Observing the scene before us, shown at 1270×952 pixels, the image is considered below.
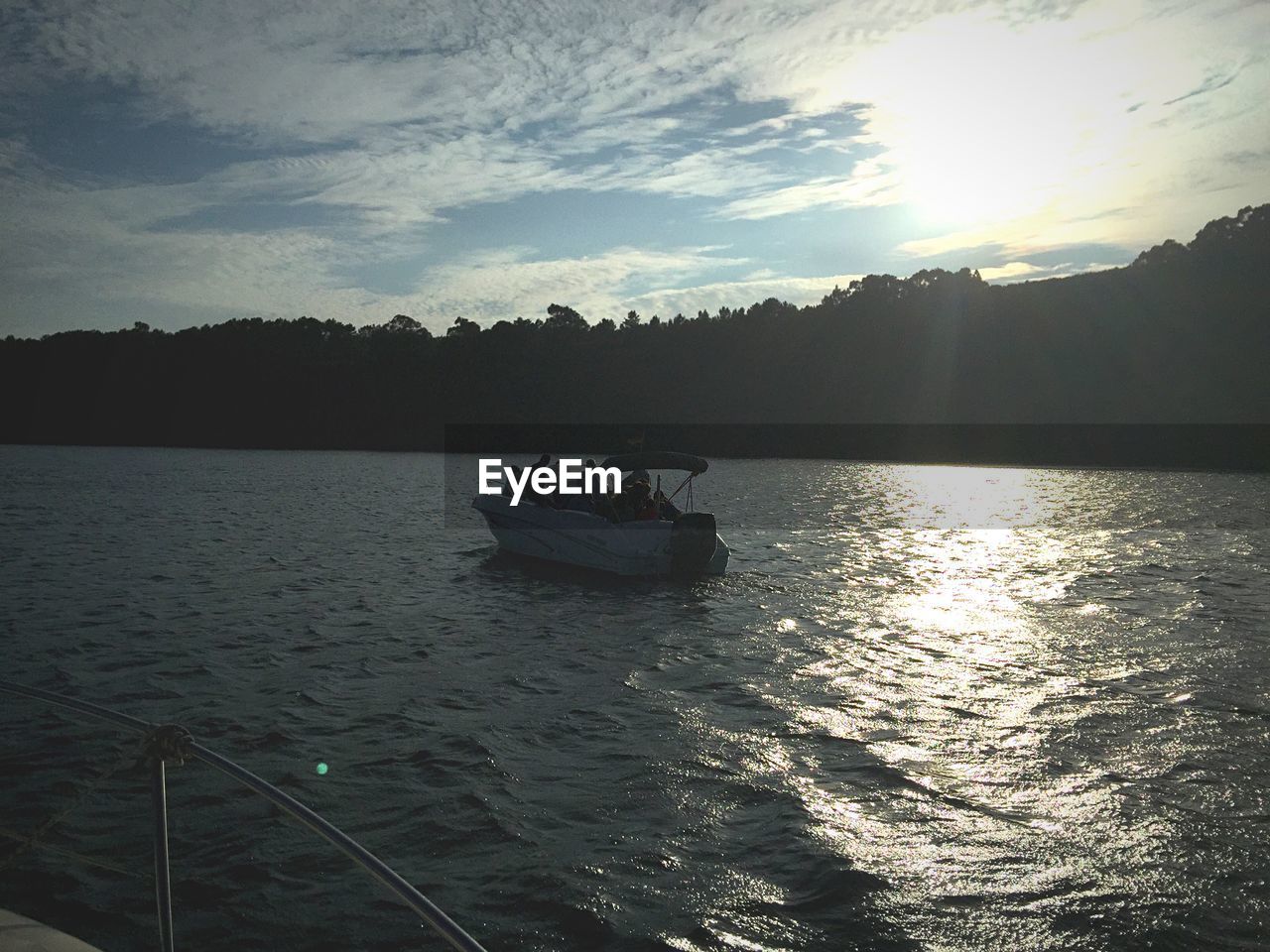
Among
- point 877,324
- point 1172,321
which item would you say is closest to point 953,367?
point 877,324

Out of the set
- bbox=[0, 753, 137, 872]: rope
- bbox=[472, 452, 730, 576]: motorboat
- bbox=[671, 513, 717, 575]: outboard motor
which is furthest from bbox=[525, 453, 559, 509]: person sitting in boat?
bbox=[0, 753, 137, 872]: rope

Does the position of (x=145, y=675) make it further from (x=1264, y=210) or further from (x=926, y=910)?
(x=1264, y=210)

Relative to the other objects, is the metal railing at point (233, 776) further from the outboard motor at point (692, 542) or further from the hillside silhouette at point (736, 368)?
the hillside silhouette at point (736, 368)

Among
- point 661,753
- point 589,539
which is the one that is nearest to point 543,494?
point 589,539

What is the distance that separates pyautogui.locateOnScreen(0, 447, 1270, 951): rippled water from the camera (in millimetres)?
6633

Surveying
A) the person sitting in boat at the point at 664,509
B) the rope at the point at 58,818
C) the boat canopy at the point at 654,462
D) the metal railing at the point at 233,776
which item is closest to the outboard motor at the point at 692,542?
the person sitting in boat at the point at 664,509

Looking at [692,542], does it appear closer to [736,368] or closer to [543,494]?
[543,494]

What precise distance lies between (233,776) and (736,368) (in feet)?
472

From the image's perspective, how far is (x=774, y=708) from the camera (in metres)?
11.7

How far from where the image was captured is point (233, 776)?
390 centimetres

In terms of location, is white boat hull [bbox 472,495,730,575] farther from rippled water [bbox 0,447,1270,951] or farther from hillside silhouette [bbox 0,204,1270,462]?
hillside silhouette [bbox 0,204,1270,462]

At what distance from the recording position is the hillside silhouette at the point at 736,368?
120m

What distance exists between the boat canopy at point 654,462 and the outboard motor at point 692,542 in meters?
1.27

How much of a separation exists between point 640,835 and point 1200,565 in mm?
23069
